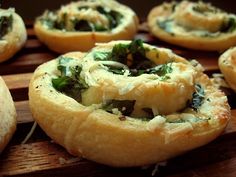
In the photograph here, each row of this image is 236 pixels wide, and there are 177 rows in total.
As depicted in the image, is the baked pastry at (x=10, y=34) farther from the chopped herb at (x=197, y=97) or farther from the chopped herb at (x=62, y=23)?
the chopped herb at (x=197, y=97)

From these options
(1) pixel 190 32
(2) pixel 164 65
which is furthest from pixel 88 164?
(1) pixel 190 32

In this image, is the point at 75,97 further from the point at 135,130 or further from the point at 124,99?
the point at 135,130

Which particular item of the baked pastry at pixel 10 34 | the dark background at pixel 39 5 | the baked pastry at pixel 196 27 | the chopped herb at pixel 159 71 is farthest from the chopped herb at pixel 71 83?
the dark background at pixel 39 5

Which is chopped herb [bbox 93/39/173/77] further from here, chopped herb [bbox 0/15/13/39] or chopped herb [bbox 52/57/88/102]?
chopped herb [bbox 0/15/13/39]

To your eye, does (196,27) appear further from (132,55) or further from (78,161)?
(78,161)

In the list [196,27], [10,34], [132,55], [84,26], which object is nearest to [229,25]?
[196,27]

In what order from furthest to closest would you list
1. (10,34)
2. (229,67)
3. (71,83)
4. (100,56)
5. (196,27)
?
(196,27), (10,34), (229,67), (100,56), (71,83)
